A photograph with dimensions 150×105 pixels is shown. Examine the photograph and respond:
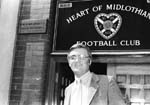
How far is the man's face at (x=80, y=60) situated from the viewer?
203 cm

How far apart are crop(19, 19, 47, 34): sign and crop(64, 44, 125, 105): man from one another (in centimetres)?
269

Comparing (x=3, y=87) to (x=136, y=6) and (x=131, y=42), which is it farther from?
(x=136, y=6)

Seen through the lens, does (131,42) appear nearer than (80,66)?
No

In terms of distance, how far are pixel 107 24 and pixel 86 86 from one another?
2592 mm

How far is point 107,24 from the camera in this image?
448cm

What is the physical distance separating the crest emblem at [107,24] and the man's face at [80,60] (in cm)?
244

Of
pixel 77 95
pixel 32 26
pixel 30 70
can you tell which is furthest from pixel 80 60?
pixel 32 26

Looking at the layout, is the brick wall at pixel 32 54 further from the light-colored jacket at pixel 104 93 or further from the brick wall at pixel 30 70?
the light-colored jacket at pixel 104 93

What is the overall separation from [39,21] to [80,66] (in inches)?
112

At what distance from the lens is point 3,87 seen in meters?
4.61

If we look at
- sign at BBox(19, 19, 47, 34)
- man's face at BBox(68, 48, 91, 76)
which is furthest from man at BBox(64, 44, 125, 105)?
sign at BBox(19, 19, 47, 34)

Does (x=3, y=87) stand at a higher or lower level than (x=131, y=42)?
lower

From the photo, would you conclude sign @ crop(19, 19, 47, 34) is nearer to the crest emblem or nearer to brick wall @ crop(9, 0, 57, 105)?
brick wall @ crop(9, 0, 57, 105)

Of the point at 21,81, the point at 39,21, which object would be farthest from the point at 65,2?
the point at 21,81
